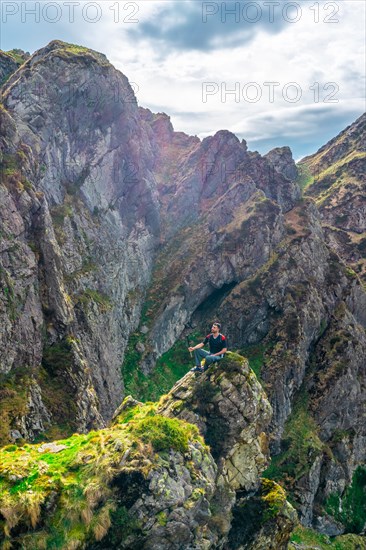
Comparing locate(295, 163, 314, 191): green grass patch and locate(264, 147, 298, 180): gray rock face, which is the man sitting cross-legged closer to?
locate(264, 147, 298, 180): gray rock face

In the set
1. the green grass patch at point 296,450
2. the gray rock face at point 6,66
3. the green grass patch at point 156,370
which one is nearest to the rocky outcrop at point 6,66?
the gray rock face at point 6,66

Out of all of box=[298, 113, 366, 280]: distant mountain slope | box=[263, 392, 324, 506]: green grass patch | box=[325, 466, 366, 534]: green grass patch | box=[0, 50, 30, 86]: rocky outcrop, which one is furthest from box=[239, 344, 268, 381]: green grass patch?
box=[0, 50, 30, 86]: rocky outcrop

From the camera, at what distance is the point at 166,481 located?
14.2m

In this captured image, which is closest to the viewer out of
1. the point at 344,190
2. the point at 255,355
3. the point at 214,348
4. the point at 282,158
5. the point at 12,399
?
the point at 214,348

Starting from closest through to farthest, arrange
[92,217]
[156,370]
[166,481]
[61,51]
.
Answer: [166,481]
[156,370]
[92,217]
[61,51]

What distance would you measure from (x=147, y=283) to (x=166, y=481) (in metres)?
51.7

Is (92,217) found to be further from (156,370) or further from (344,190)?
(344,190)

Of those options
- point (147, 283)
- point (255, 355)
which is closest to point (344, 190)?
point (147, 283)

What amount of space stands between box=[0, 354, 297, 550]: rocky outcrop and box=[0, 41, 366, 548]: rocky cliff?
0.63 m

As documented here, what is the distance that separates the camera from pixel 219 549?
1593 cm

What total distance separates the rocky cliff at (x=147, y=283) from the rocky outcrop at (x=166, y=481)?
2.06 feet

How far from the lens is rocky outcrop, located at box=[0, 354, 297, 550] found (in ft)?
41.7

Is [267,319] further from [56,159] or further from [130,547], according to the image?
[130,547]

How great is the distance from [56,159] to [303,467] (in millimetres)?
45132
